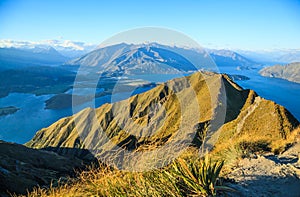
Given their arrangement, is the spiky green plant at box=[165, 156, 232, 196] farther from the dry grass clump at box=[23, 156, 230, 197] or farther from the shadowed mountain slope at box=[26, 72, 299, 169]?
the shadowed mountain slope at box=[26, 72, 299, 169]

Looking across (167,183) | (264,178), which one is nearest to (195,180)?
(167,183)

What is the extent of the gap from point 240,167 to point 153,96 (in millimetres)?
123079

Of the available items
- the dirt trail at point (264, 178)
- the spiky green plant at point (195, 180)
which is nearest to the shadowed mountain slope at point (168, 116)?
the dirt trail at point (264, 178)

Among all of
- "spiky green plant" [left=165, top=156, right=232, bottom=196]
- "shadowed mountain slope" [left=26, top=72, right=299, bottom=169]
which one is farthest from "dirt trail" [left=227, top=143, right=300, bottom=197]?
"shadowed mountain slope" [left=26, top=72, right=299, bottom=169]

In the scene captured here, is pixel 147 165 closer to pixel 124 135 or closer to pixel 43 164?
pixel 43 164

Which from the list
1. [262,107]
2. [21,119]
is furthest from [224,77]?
[21,119]

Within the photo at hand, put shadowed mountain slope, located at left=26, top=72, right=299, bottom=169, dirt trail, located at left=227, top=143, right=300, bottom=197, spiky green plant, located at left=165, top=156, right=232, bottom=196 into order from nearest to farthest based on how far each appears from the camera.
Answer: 1. spiky green plant, located at left=165, top=156, right=232, bottom=196
2. dirt trail, located at left=227, top=143, right=300, bottom=197
3. shadowed mountain slope, located at left=26, top=72, right=299, bottom=169

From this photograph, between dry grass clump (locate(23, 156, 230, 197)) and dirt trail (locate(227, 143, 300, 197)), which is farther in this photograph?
dirt trail (locate(227, 143, 300, 197))

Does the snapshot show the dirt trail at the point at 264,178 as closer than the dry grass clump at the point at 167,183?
No

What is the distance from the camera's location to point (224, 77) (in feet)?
322

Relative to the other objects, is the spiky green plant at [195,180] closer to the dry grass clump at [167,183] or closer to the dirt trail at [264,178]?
the dry grass clump at [167,183]

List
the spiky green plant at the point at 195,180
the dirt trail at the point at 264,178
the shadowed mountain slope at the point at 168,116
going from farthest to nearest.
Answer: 1. the shadowed mountain slope at the point at 168,116
2. the dirt trail at the point at 264,178
3. the spiky green plant at the point at 195,180

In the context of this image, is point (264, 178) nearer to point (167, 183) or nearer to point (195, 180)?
point (195, 180)

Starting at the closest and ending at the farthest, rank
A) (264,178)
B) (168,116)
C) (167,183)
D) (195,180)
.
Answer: (195,180) → (167,183) → (264,178) → (168,116)
